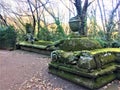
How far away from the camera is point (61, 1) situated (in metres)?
16.1

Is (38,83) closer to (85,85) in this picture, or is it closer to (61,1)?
(85,85)

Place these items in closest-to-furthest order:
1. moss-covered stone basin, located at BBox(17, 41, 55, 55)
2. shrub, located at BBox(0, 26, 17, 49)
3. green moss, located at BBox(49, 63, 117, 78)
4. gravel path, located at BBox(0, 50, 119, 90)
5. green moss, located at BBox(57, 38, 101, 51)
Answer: green moss, located at BBox(49, 63, 117, 78), gravel path, located at BBox(0, 50, 119, 90), green moss, located at BBox(57, 38, 101, 51), moss-covered stone basin, located at BBox(17, 41, 55, 55), shrub, located at BBox(0, 26, 17, 49)

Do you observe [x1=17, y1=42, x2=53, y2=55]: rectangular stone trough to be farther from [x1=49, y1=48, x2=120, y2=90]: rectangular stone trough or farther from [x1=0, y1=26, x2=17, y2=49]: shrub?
[x1=49, y1=48, x2=120, y2=90]: rectangular stone trough

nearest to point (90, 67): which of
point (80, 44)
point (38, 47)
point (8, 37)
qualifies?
point (80, 44)

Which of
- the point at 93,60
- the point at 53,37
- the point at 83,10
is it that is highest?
the point at 83,10

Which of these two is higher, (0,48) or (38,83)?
(0,48)

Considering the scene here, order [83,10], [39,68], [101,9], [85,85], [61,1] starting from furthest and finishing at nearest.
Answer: [61,1], [101,9], [83,10], [39,68], [85,85]

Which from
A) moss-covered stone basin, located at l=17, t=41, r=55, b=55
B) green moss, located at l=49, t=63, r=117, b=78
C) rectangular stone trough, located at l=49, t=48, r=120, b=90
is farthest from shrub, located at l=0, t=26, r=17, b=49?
green moss, located at l=49, t=63, r=117, b=78

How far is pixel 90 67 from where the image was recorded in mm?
4031

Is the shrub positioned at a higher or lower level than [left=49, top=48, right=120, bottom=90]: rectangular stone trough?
higher

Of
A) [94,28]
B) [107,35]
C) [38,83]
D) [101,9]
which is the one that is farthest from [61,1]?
[38,83]

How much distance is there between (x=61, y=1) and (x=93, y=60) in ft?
42.2

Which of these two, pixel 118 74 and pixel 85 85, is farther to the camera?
pixel 118 74

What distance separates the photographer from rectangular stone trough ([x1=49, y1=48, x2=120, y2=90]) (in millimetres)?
4012
